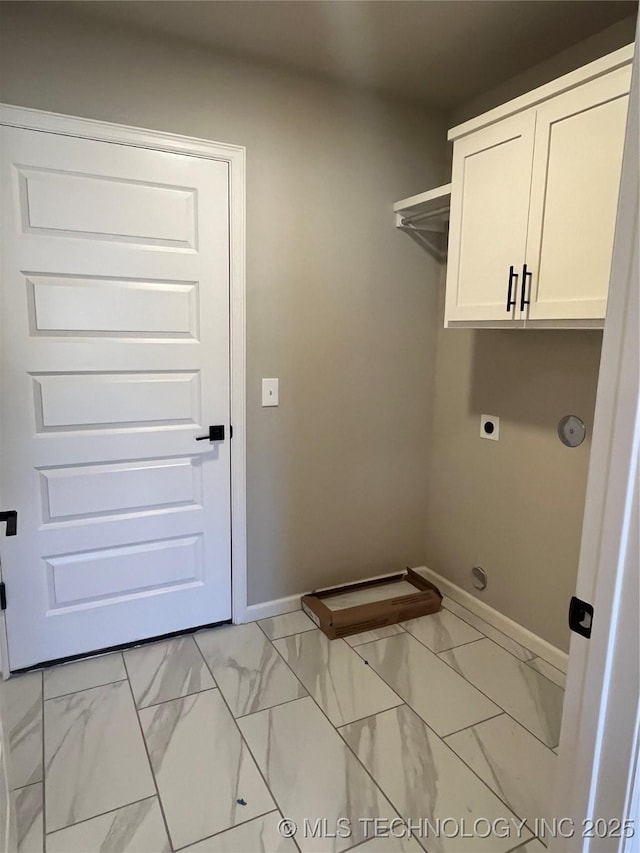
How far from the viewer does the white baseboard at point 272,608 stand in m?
2.65

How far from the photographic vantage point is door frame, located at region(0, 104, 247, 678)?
6.50ft

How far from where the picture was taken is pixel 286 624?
2.63m

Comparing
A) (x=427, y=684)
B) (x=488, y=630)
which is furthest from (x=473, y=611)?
(x=427, y=684)

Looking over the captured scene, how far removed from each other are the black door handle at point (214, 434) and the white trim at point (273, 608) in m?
0.89

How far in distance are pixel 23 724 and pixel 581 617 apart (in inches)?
78.7

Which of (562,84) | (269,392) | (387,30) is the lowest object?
(269,392)

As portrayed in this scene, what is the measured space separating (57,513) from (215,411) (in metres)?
0.78

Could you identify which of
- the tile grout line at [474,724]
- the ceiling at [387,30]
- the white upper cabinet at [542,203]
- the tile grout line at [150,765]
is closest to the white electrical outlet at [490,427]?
the white upper cabinet at [542,203]

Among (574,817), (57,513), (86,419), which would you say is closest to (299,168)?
(86,419)

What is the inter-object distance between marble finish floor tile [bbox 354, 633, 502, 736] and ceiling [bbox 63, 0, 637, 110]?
2.58 meters

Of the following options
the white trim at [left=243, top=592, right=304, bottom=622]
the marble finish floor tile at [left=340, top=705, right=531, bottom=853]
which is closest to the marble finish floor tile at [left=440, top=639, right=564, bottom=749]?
the marble finish floor tile at [left=340, top=705, right=531, bottom=853]

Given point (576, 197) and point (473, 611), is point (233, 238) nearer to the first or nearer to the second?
point (576, 197)

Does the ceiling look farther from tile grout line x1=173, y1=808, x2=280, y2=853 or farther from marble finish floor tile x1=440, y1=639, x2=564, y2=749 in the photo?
tile grout line x1=173, y1=808, x2=280, y2=853

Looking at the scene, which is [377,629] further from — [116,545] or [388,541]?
[116,545]
